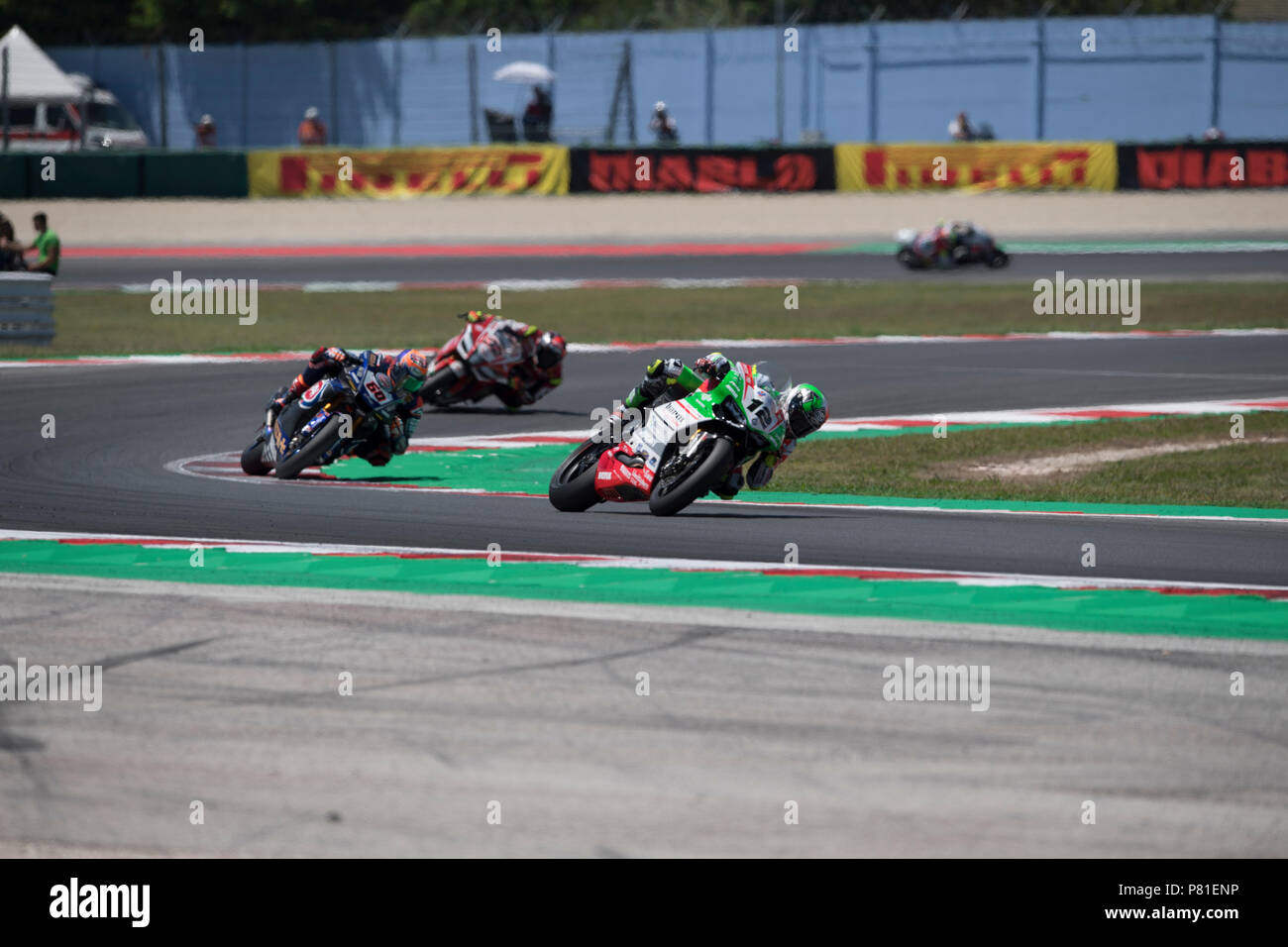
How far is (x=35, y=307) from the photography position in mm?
20750

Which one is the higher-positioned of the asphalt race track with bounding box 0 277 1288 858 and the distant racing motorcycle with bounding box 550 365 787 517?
the distant racing motorcycle with bounding box 550 365 787 517

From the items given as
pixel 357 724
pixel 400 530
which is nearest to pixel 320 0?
pixel 400 530

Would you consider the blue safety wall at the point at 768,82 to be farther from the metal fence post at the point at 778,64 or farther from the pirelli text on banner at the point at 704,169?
the pirelli text on banner at the point at 704,169

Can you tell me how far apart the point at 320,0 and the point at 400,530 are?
42.6m

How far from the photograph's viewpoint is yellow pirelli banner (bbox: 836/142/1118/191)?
34.3 m

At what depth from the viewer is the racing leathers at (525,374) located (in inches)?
613

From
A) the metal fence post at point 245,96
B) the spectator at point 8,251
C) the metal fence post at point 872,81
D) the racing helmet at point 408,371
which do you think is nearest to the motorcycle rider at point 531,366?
the racing helmet at point 408,371

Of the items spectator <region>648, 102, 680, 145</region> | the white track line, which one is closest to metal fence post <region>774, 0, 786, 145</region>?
spectator <region>648, 102, 680, 145</region>

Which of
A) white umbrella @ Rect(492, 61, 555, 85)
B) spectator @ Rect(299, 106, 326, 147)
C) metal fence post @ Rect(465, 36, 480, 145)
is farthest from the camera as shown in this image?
white umbrella @ Rect(492, 61, 555, 85)

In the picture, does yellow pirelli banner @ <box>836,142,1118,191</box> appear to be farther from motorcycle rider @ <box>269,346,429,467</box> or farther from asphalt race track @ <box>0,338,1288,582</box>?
→ motorcycle rider @ <box>269,346,429,467</box>

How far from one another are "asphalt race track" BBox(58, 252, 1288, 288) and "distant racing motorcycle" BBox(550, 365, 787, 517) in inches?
783

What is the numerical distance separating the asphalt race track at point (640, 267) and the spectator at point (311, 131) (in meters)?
5.24

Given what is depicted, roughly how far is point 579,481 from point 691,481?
2.77 ft

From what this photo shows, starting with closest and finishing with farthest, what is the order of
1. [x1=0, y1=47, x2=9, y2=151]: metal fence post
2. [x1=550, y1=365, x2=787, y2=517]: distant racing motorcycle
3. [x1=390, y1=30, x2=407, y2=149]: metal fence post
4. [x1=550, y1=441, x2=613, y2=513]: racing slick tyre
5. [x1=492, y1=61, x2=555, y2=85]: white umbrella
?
[x1=550, y1=365, x2=787, y2=517]: distant racing motorcycle
[x1=550, y1=441, x2=613, y2=513]: racing slick tyre
[x1=0, y1=47, x2=9, y2=151]: metal fence post
[x1=492, y1=61, x2=555, y2=85]: white umbrella
[x1=390, y1=30, x2=407, y2=149]: metal fence post
